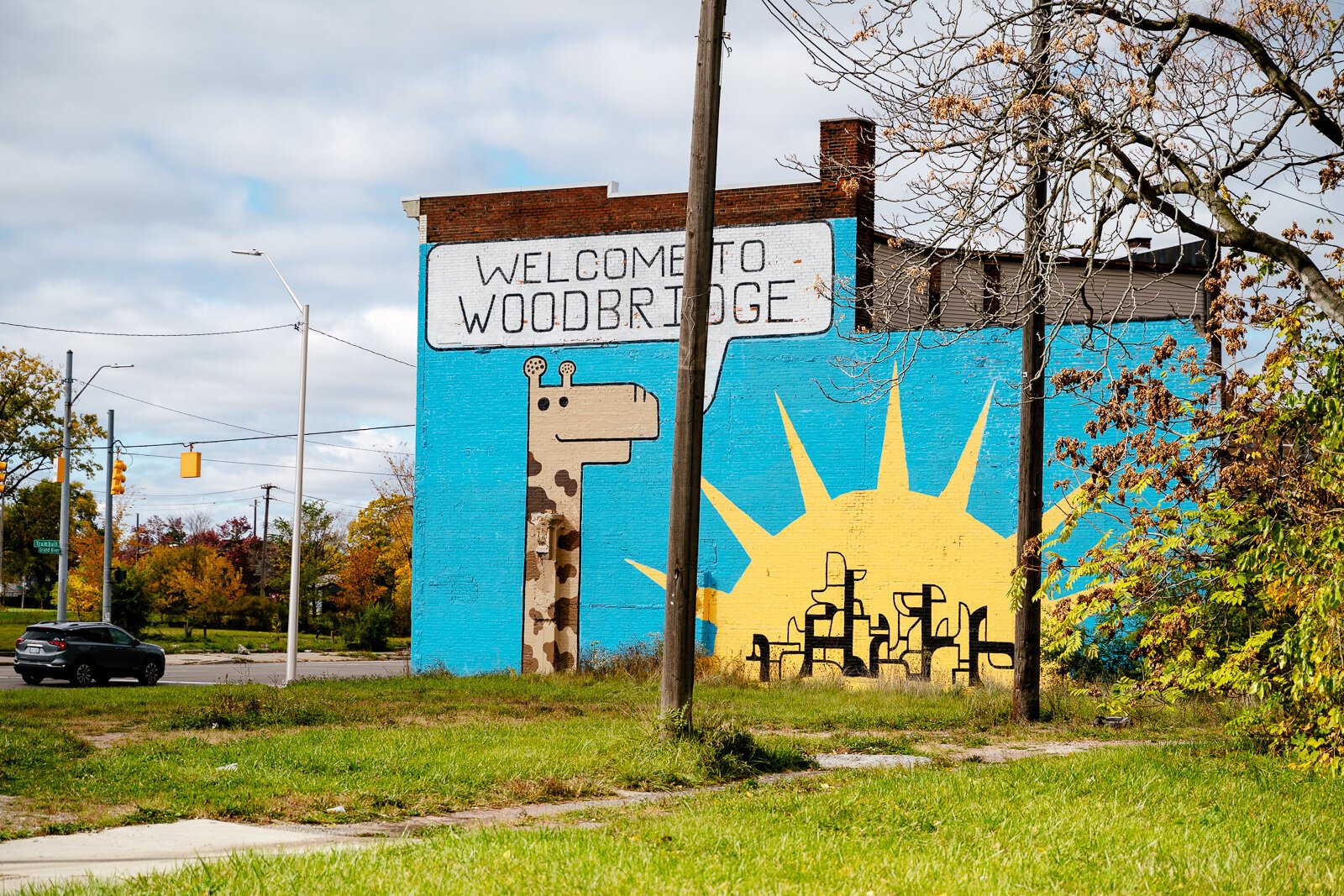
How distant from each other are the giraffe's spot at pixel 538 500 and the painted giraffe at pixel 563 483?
0.06 feet

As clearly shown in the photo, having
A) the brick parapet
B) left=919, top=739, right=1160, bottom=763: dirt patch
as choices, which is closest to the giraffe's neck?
the brick parapet

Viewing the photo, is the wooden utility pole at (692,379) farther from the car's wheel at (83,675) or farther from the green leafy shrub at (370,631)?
the green leafy shrub at (370,631)

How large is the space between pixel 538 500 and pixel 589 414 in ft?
6.69

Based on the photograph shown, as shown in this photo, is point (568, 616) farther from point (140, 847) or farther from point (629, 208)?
point (140, 847)

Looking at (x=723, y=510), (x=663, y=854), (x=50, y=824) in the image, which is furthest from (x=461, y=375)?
(x=663, y=854)

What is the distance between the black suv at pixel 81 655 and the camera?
26609 millimetres

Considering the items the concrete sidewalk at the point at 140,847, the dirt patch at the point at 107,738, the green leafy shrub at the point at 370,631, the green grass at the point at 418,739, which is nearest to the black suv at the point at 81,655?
the green grass at the point at 418,739

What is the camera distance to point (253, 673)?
103 feet

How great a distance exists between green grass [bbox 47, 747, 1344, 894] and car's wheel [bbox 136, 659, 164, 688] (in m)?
20.8

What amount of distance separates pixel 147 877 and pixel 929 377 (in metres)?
18.5

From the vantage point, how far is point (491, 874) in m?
6.82

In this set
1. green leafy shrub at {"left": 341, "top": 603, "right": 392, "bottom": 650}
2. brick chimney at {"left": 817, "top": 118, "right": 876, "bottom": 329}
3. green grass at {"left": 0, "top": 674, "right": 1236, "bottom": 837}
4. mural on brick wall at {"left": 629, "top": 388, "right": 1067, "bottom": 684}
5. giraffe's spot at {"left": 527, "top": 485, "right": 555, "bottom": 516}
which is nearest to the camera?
green grass at {"left": 0, "top": 674, "right": 1236, "bottom": 837}

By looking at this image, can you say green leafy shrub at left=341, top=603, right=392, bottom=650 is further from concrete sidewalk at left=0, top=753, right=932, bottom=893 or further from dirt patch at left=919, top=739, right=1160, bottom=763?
concrete sidewalk at left=0, top=753, right=932, bottom=893

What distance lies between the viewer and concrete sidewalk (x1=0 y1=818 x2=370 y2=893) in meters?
7.33
